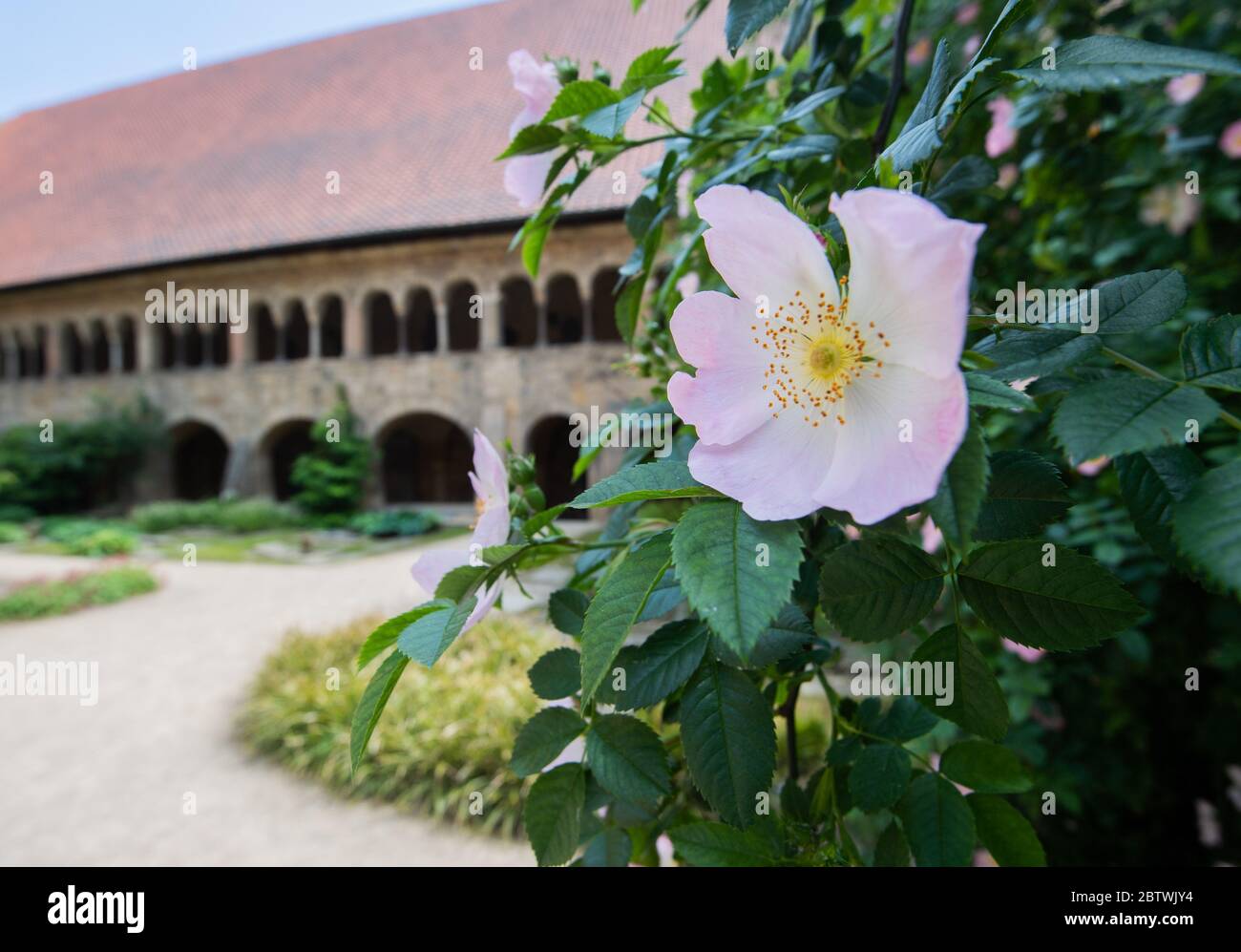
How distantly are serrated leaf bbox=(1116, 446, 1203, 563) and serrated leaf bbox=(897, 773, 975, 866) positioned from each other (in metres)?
0.30

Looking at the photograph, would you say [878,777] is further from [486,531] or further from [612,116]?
[612,116]

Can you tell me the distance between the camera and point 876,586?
460 mm

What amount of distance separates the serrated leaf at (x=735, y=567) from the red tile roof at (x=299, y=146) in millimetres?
10196

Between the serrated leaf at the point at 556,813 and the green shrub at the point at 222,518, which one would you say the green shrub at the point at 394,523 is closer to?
the green shrub at the point at 222,518

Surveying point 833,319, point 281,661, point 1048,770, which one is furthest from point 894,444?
point 281,661

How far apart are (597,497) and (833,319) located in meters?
0.18

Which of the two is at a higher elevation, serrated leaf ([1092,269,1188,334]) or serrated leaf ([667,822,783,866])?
serrated leaf ([1092,269,1188,334])

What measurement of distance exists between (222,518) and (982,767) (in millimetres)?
13810

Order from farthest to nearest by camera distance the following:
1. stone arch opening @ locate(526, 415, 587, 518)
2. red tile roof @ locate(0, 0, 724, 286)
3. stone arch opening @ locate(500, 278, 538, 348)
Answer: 1. stone arch opening @ locate(500, 278, 538, 348)
2. stone arch opening @ locate(526, 415, 587, 518)
3. red tile roof @ locate(0, 0, 724, 286)

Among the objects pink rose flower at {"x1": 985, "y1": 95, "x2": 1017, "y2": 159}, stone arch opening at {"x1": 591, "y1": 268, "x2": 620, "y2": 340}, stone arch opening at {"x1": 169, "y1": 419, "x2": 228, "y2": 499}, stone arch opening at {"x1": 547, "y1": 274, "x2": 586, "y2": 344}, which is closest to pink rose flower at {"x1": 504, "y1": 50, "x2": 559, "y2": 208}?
pink rose flower at {"x1": 985, "y1": 95, "x2": 1017, "y2": 159}

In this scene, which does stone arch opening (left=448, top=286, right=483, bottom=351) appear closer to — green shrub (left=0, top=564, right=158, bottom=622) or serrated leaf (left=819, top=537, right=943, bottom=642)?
green shrub (left=0, top=564, right=158, bottom=622)

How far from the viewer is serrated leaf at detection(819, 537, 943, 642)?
A: 1.49 feet

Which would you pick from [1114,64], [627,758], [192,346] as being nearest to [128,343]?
[192,346]

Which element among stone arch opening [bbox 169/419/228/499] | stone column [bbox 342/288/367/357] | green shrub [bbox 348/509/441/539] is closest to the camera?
green shrub [bbox 348/509/441/539]
